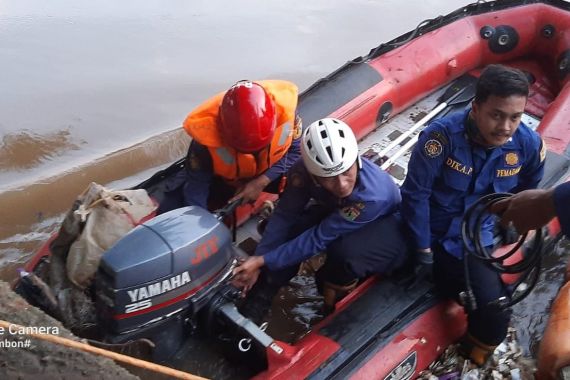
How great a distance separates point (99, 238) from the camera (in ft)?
7.68

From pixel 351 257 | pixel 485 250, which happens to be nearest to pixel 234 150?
pixel 351 257

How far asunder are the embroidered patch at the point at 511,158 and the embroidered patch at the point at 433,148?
25 centimetres

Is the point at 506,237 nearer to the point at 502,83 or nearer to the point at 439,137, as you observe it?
the point at 439,137

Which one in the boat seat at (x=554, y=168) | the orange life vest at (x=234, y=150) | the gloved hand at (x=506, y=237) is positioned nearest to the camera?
the gloved hand at (x=506, y=237)

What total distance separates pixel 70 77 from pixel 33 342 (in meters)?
3.86

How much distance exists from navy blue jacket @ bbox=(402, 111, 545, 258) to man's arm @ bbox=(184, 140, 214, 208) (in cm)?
91

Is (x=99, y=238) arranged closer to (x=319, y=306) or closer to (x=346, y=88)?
(x=319, y=306)

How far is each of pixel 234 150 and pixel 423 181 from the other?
828mm

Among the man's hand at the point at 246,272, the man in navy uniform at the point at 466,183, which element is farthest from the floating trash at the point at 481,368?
the man's hand at the point at 246,272

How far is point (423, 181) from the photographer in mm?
2320

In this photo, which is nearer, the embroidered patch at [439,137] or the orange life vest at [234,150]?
the embroidered patch at [439,137]

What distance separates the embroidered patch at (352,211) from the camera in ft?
7.54

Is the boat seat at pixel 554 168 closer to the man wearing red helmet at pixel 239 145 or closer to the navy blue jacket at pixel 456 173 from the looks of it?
the navy blue jacket at pixel 456 173

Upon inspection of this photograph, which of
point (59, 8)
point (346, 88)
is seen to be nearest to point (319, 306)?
point (346, 88)
